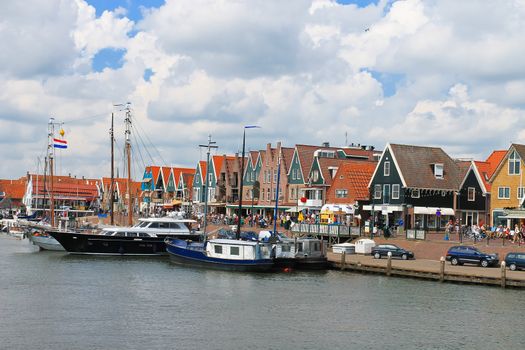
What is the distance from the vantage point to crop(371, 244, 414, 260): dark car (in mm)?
66312

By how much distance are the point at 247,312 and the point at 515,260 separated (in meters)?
24.2

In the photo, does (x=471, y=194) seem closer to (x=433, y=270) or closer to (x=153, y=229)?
(x=433, y=270)

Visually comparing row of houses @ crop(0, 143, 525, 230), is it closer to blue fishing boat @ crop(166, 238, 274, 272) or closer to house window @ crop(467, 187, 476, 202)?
house window @ crop(467, 187, 476, 202)

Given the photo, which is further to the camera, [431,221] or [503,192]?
[431,221]

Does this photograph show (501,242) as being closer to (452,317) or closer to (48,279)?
(452,317)

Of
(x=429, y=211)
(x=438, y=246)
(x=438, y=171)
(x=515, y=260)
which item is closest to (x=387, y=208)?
(x=429, y=211)

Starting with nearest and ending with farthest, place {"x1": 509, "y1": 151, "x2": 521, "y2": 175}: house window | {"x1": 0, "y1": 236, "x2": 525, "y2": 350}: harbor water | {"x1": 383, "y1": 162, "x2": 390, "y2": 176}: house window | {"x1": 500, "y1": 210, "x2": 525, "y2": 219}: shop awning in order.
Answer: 1. {"x1": 0, "y1": 236, "x2": 525, "y2": 350}: harbor water
2. {"x1": 500, "y1": 210, "x2": 525, "y2": 219}: shop awning
3. {"x1": 509, "y1": 151, "x2": 521, "y2": 175}: house window
4. {"x1": 383, "y1": 162, "x2": 390, "y2": 176}: house window

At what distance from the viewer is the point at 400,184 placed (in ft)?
288

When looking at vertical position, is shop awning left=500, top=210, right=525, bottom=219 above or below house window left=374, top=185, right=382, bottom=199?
below

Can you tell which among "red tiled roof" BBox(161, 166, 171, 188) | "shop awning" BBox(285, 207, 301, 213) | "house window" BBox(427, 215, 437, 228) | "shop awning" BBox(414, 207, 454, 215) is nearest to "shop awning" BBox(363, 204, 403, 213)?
"shop awning" BBox(414, 207, 454, 215)

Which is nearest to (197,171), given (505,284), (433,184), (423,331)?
(433,184)

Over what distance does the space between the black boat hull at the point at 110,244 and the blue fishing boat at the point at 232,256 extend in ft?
35.9

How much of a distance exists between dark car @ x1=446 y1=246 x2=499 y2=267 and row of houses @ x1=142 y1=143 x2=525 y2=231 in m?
Answer: 13.0

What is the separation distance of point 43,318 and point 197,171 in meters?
96.5
